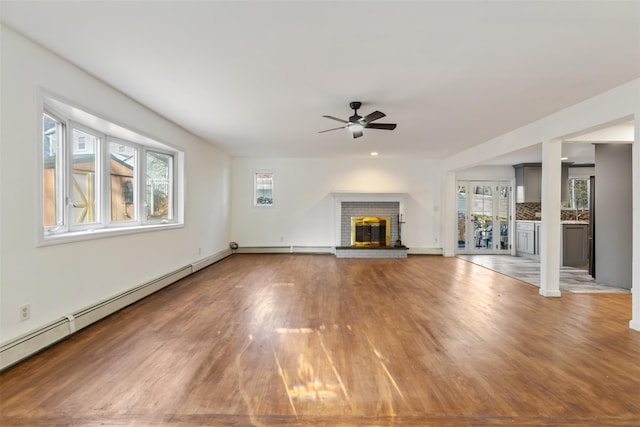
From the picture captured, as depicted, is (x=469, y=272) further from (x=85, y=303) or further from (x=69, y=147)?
(x=69, y=147)

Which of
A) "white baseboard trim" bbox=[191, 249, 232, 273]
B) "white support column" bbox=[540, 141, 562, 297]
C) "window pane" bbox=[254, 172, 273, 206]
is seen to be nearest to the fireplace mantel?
"window pane" bbox=[254, 172, 273, 206]

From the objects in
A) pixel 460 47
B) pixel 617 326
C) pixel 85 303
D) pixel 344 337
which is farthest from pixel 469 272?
pixel 85 303

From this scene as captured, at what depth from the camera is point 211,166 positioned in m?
6.38

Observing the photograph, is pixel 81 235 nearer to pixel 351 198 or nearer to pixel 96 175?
pixel 96 175

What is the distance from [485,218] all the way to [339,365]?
292 inches

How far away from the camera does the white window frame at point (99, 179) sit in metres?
2.72

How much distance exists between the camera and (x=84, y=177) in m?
3.34

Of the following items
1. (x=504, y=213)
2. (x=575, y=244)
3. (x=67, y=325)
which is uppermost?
(x=504, y=213)

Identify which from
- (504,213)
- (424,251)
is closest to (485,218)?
(504,213)

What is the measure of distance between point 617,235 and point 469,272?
7.17ft

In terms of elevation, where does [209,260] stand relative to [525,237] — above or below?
below

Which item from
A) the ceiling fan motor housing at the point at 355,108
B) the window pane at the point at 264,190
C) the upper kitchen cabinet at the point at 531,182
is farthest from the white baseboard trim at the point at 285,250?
the upper kitchen cabinet at the point at 531,182

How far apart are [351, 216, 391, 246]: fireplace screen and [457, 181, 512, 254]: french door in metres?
2.06

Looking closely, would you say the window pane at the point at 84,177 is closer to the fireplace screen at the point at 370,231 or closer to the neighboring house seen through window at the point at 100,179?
the neighboring house seen through window at the point at 100,179
